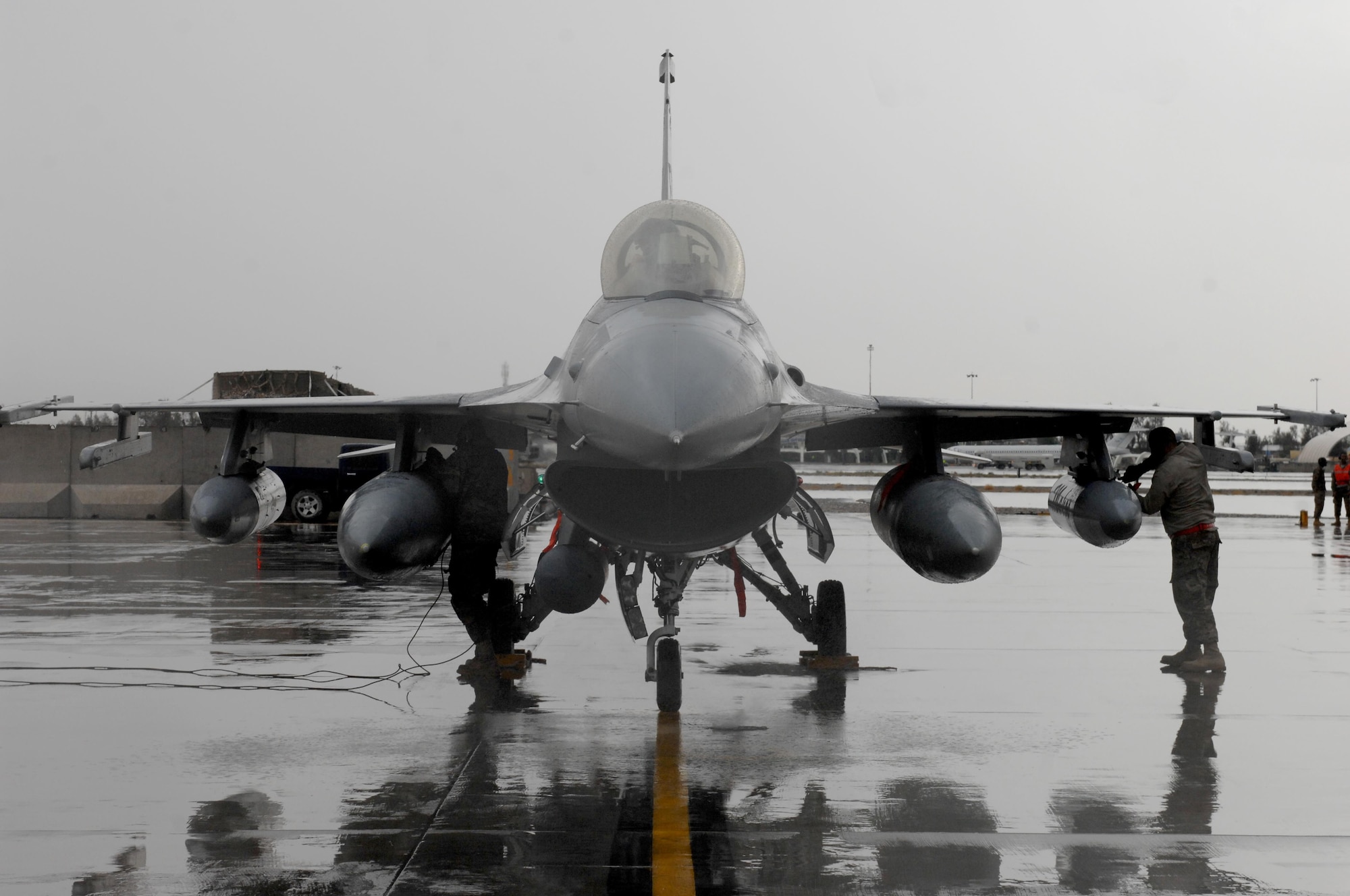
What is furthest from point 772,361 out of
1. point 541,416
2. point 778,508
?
point 541,416

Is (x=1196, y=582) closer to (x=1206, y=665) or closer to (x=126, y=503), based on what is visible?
(x=1206, y=665)

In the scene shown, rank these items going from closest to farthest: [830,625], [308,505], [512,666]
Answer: [512,666] < [830,625] < [308,505]

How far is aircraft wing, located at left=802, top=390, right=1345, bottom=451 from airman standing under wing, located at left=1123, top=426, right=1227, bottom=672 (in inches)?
14.0

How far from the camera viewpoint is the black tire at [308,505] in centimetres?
2492

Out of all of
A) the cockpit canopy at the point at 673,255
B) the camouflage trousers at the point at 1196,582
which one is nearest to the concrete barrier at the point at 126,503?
the cockpit canopy at the point at 673,255

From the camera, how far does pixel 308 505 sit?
82.0 ft

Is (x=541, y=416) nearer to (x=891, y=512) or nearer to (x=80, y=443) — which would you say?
(x=891, y=512)

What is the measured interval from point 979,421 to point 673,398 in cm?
504

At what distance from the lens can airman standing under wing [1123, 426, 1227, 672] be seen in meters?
8.66

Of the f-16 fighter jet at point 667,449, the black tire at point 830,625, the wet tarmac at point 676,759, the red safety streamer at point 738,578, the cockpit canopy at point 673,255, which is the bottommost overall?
the wet tarmac at point 676,759

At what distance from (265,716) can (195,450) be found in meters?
25.7

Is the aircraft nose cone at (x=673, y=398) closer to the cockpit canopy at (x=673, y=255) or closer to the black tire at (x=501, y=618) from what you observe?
the cockpit canopy at (x=673, y=255)

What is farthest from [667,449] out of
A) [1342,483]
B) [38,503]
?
[38,503]

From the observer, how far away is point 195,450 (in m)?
30.5
